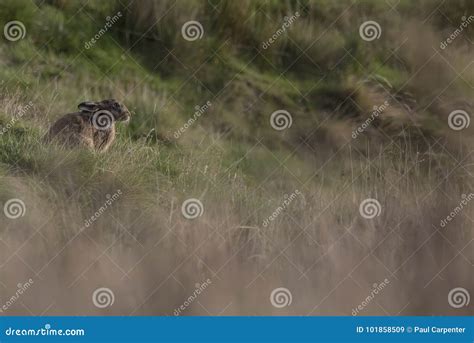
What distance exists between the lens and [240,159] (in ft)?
35.2

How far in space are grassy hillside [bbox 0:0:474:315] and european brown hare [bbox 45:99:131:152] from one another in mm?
268

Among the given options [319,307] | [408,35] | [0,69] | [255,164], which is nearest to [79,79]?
[0,69]

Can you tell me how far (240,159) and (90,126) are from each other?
1675 mm

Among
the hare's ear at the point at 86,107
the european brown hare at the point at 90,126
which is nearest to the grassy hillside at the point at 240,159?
the european brown hare at the point at 90,126

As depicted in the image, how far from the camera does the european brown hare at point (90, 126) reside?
9531 millimetres

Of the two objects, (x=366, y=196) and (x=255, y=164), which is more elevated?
(x=366, y=196)

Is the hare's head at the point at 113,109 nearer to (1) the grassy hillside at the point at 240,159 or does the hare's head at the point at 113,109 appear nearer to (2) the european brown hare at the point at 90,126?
(2) the european brown hare at the point at 90,126

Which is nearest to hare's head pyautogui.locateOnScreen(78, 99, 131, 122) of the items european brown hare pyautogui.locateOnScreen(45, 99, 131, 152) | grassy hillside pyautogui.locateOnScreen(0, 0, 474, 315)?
european brown hare pyautogui.locateOnScreen(45, 99, 131, 152)

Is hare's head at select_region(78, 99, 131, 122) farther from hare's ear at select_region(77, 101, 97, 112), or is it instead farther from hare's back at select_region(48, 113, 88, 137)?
hare's back at select_region(48, 113, 88, 137)

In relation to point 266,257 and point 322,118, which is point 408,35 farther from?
point 266,257

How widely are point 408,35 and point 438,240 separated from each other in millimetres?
3947

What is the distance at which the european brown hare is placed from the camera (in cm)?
953

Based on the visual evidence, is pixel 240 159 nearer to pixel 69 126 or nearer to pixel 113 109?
pixel 113 109

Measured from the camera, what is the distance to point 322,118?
12711 mm
